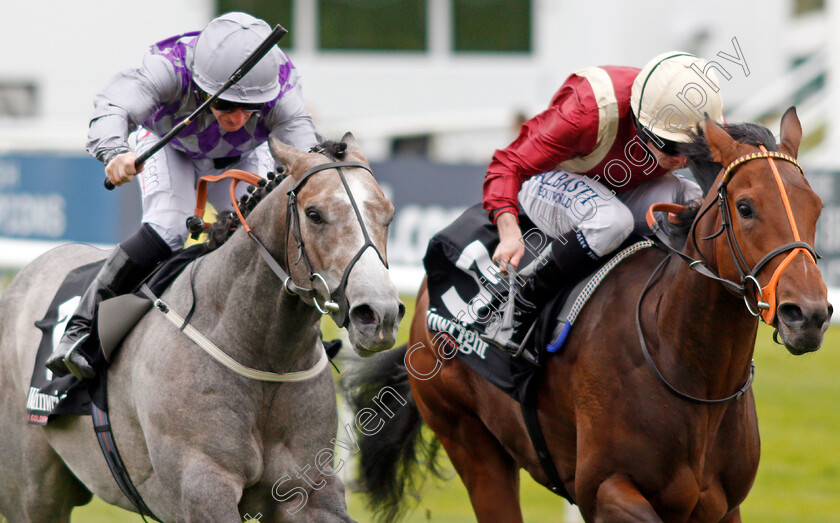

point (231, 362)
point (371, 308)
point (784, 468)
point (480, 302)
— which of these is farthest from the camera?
point (784, 468)

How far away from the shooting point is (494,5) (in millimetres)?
18641

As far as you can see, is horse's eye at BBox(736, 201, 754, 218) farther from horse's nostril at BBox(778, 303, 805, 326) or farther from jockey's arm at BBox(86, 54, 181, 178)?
jockey's arm at BBox(86, 54, 181, 178)

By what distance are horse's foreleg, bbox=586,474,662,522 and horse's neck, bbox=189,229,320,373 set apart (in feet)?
3.52

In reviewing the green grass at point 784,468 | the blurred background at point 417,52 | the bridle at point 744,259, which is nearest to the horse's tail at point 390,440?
the green grass at point 784,468

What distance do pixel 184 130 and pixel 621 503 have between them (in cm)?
200

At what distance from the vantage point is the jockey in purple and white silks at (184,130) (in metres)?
3.81

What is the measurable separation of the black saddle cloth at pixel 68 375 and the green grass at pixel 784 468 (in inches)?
61.1

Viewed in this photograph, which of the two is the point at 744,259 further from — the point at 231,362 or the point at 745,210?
the point at 231,362

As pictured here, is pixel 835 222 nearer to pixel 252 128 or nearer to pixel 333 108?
pixel 252 128

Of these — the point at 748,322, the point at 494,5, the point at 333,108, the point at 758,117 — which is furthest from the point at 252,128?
the point at 494,5

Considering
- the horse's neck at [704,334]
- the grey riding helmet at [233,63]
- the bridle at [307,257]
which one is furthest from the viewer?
the grey riding helmet at [233,63]

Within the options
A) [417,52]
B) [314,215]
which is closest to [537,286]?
[314,215]

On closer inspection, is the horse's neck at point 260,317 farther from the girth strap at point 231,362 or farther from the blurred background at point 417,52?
the blurred background at point 417,52

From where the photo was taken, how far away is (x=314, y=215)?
10.7 ft
